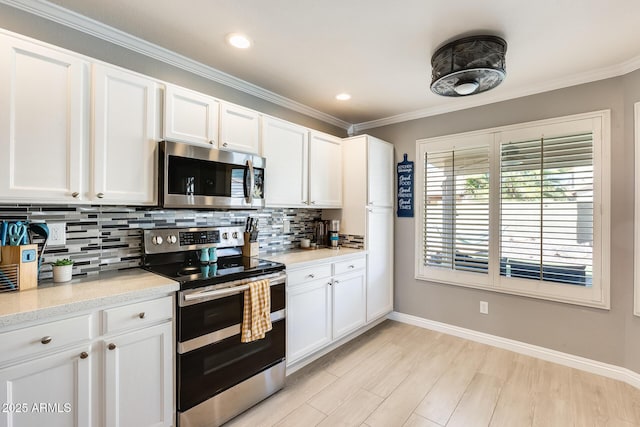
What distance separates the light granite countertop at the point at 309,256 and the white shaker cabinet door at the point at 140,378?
1.01 metres

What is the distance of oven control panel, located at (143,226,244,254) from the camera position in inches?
82.4

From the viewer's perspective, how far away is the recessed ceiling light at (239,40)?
6.63 ft

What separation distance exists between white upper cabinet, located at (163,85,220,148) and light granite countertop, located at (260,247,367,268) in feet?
3.50

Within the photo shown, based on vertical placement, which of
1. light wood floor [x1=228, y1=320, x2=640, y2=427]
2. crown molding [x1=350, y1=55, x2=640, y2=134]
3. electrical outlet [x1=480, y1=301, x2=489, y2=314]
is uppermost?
crown molding [x1=350, y1=55, x2=640, y2=134]

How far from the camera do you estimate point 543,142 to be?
2.71m

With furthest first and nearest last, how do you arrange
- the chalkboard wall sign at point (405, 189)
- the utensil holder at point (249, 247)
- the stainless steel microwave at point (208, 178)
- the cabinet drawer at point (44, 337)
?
the chalkboard wall sign at point (405, 189) → the utensil holder at point (249, 247) → the stainless steel microwave at point (208, 178) → the cabinet drawer at point (44, 337)

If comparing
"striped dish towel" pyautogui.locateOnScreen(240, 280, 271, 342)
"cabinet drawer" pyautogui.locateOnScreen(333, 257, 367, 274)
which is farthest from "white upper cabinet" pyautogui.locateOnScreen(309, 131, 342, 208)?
"striped dish towel" pyautogui.locateOnScreen(240, 280, 271, 342)

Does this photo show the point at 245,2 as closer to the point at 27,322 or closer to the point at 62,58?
the point at 62,58

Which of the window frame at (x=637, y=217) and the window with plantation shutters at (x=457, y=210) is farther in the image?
the window with plantation shutters at (x=457, y=210)

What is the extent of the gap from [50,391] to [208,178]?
139 centimetres

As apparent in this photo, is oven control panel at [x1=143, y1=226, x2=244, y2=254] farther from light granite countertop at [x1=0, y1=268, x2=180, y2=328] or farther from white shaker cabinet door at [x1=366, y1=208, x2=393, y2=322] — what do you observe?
white shaker cabinet door at [x1=366, y1=208, x2=393, y2=322]

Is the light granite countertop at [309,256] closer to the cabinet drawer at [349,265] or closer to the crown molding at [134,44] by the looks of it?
the cabinet drawer at [349,265]

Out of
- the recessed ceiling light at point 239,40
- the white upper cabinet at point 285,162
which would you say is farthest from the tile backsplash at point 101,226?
the recessed ceiling light at point 239,40

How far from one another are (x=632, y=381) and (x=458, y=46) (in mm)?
2871
